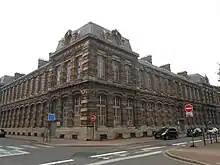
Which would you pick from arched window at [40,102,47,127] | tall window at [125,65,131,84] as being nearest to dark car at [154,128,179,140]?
tall window at [125,65,131,84]

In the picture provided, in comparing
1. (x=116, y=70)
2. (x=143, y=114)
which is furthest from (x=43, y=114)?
(x=143, y=114)

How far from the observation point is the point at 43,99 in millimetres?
30562

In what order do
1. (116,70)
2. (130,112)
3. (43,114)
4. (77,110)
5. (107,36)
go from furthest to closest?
(43,114)
(130,112)
(116,70)
(107,36)
(77,110)

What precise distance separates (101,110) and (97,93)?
189 cm

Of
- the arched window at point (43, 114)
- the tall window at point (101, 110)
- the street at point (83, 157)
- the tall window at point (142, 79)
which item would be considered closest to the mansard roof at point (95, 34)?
the tall window at point (142, 79)

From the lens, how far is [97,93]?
22.9 meters

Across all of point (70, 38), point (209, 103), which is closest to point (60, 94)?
point (70, 38)

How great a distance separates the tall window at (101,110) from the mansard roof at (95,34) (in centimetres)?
711

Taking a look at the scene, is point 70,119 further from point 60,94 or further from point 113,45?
point 113,45

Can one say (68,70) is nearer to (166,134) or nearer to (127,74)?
(127,74)

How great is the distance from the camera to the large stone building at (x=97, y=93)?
906 inches

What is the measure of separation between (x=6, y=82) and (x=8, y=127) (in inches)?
471

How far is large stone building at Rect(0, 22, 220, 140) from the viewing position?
23000mm

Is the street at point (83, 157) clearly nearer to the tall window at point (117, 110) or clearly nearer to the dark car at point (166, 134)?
the dark car at point (166, 134)
